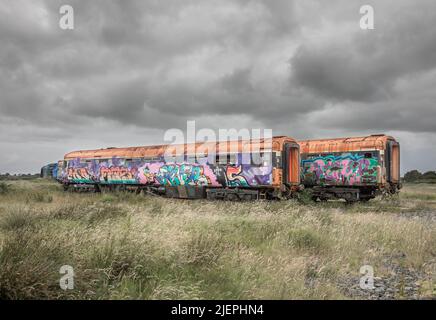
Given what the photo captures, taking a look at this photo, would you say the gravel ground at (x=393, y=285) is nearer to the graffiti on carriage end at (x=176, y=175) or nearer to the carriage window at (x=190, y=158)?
the graffiti on carriage end at (x=176, y=175)

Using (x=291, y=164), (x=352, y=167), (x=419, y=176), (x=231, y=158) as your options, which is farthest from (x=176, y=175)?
(x=419, y=176)

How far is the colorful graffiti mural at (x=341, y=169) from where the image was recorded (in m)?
19.4

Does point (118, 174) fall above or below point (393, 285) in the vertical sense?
above

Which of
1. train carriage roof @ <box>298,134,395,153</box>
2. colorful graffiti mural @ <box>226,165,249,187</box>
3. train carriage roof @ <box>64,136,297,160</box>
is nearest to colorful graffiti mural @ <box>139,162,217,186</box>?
train carriage roof @ <box>64,136,297,160</box>

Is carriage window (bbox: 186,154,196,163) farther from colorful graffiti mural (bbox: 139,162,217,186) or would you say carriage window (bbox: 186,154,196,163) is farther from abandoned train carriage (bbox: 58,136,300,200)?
colorful graffiti mural (bbox: 139,162,217,186)

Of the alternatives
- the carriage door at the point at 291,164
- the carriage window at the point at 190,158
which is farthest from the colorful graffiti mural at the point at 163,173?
the carriage door at the point at 291,164

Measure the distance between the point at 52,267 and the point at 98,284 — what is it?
623 mm

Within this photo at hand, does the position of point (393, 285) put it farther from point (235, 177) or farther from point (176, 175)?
point (176, 175)

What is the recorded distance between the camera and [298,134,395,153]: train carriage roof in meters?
19.5

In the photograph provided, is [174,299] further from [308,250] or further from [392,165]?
[392,165]

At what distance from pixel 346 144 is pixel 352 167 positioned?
1345 mm

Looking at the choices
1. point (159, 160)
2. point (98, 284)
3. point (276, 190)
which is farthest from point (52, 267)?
point (159, 160)

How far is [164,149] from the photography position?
915 inches

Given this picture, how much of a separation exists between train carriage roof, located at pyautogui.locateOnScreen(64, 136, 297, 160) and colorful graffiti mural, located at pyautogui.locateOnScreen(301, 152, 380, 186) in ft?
8.89
